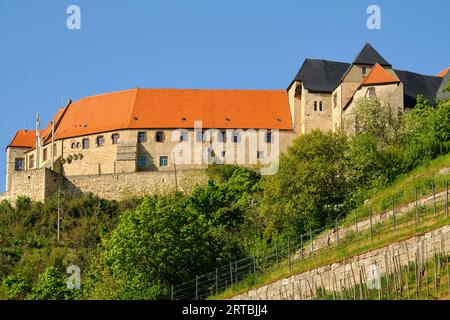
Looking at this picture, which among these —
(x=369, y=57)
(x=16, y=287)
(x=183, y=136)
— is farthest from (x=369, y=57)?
(x=16, y=287)

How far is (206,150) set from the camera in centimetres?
7450

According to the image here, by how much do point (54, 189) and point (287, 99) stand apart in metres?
18.0

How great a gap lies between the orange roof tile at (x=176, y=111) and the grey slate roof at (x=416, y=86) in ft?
28.7

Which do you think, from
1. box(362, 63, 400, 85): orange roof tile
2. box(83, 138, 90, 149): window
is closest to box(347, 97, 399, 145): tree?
box(362, 63, 400, 85): orange roof tile

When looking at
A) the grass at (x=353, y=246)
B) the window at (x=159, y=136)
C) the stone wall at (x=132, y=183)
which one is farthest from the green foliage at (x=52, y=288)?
the window at (x=159, y=136)

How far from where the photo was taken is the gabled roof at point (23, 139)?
3374 inches

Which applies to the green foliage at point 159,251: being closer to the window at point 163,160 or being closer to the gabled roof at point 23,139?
the window at point 163,160

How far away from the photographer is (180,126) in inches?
3044

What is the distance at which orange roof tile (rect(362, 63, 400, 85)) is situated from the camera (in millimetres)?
67000

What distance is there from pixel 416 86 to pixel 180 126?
1578cm

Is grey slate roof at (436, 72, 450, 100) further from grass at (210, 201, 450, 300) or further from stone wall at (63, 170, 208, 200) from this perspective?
grass at (210, 201, 450, 300)

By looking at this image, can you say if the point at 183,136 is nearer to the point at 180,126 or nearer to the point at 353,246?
the point at 180,126
